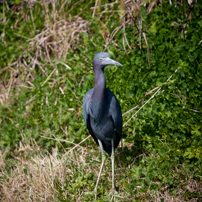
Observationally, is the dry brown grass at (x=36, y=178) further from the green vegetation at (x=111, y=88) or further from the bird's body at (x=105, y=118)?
the bird's body at (x=105, y=118)

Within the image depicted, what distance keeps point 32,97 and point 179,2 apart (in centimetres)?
291

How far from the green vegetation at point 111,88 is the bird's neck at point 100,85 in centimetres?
90

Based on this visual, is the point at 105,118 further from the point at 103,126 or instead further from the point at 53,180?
the point at 53,180

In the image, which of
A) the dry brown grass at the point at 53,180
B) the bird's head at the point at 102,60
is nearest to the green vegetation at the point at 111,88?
the dry brown grass at the point at 53,180

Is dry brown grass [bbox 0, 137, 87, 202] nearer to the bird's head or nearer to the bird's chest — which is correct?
the bird's chest

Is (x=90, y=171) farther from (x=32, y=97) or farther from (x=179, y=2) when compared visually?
(x=179, y=2)

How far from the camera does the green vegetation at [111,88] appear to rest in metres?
3.62

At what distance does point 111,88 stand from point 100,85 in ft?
4.18

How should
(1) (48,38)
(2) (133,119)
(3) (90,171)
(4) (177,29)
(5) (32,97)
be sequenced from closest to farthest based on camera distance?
(3) (90,171), (2) (133,119), (4) (177,29), (5) (32,97), (1) (48,38)

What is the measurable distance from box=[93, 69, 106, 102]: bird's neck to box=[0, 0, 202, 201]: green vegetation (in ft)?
A: 2.94

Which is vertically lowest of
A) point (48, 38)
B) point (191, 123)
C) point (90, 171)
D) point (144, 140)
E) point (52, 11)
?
point (90, 171)

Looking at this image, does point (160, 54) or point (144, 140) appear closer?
point (144, 140)

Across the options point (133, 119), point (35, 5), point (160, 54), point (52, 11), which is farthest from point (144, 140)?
point (35, 5)

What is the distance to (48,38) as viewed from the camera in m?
5.82
